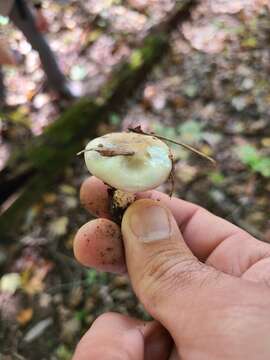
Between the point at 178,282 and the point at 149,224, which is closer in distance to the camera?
the point at 178,282

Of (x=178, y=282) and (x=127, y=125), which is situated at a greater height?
(x=178, y=282)

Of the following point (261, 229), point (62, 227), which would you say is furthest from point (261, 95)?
point (62, 227)

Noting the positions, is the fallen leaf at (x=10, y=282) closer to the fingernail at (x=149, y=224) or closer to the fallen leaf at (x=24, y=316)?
the fallen leaf at (x=24, y=316)

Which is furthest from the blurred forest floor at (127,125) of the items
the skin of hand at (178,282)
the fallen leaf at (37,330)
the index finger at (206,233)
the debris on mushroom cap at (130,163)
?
the debris on mushroom cap at (130,163)

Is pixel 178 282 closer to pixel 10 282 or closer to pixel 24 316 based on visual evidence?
pixel 24 316

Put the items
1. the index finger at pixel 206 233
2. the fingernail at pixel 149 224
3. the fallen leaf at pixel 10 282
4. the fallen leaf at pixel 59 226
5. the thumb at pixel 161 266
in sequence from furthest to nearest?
the fallen leaf at pixel 59 226, the fallen leaf at pixel 10 282, the index finger at pixel 206 233, the fingernail at pixel 149 224, the thumb at pixel 161 266

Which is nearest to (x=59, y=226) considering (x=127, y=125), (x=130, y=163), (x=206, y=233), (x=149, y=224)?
(x=127, y=125)

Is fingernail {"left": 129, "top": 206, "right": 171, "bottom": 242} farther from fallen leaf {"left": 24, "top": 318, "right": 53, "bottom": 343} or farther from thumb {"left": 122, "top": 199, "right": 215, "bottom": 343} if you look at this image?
fallen leaf {"left": 24, "top": 318, "right": 53, "bottom": 343}
